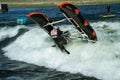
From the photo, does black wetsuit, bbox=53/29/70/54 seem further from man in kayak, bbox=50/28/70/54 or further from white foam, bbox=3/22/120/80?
white foam, bbox=3/22/120/80

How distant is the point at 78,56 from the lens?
19.9m

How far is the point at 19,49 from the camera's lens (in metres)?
25.8

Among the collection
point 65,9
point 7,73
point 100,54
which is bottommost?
point 7,73

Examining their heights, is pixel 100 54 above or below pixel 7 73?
above

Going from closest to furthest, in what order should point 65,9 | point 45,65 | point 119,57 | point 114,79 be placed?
point 114,79 → point 119,57 → point 45,65 → point 65,9

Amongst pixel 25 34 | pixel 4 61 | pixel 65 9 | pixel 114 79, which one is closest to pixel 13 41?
pixel 25 34

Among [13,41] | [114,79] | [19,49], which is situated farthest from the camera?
[13,41]

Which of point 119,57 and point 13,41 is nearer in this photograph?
point 119,57

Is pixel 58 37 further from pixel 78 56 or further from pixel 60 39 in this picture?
pixel 78 56

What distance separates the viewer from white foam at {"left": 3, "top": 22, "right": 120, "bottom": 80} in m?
17.2

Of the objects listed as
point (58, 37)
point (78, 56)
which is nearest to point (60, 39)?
point (58, 37)

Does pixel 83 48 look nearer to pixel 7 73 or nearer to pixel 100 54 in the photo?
pixel 100 54

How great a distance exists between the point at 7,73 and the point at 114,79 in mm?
7115

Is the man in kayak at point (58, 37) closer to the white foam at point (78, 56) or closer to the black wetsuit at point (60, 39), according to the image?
the black wetsuit at point (60, 39)
